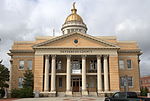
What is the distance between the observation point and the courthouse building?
158 feet

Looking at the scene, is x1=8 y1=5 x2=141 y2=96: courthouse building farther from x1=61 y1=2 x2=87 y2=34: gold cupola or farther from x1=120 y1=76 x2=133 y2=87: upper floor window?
x1=61 y1=2 x2=87 y2=34: gold cupola

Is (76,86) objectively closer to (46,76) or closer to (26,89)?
(46,76)

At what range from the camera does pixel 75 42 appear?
49.5m

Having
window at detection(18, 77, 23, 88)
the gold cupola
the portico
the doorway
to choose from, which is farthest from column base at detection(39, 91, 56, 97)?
the gold cupola

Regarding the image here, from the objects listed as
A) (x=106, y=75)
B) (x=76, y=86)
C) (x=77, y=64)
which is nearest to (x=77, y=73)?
(x=77, y=64)

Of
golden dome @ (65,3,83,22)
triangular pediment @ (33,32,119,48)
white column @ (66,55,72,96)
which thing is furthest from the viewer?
golden dome @ (65,3,83,22)

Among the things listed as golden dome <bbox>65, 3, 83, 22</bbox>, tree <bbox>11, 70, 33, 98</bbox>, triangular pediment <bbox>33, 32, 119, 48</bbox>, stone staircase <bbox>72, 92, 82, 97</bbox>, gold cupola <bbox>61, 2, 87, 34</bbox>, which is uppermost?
golden dome <bbox>65, 3, 83, 22</bbox>

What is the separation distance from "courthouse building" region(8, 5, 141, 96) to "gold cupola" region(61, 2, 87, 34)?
12893 mm

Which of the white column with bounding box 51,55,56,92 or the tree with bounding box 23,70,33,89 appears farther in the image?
the tree with bounding box 23,70,33,89

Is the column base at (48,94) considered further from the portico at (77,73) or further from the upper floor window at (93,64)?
the upper floor window at (93,64)

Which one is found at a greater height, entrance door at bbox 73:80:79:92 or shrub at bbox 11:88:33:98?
entrance door at bbox 73:80:79:92

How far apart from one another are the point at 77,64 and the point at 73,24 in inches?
653

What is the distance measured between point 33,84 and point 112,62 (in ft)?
55.5

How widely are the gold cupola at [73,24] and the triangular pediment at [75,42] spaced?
14998 mm
